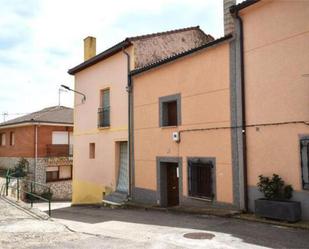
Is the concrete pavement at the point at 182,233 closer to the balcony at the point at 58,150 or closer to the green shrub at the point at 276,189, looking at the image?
the green shrub at the point at 276,189

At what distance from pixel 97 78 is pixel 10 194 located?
7043 mm

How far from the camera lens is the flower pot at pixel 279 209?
8867mm

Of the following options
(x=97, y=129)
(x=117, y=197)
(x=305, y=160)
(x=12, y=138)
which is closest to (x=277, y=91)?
(x=305, y=160)

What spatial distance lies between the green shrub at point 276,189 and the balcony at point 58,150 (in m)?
20.9

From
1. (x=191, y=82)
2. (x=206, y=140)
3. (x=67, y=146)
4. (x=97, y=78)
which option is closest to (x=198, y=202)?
(x=206, y=140)

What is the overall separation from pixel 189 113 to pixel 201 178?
90.5 inches

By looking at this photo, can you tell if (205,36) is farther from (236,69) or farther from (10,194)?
(10,194)

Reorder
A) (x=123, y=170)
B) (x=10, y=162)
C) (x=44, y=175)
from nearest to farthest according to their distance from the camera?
(x=123, y=170) < (x=44, y=175) < (x=10, y=162)

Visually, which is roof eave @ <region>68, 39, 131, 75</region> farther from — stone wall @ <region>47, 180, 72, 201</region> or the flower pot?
stone wall @ <region>47, 180, 72, 201</region>

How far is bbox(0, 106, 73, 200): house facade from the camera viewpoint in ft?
88.2

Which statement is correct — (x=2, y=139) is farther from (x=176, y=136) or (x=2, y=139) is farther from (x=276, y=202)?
(x=276, y=202)

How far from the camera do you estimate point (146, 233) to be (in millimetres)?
8727

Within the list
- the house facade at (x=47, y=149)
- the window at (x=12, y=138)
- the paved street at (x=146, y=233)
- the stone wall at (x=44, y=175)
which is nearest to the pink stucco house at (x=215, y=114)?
the paved street at (x=146, y=233)

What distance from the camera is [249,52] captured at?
10.6 m
